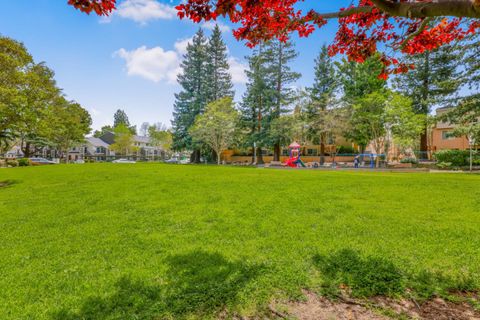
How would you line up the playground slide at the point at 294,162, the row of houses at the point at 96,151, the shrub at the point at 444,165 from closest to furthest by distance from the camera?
the shrub at the point at 444,165 < the playground slide at the point at 294,162 < the row of houses at the point at 96,151

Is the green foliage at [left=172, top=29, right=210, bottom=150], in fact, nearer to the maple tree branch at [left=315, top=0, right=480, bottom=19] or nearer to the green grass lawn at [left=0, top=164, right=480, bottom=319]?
the green grass lawn at [left=0, top=164, right=480, bottom=319]

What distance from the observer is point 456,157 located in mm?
19453

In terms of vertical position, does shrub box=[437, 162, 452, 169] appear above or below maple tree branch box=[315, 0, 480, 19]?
below

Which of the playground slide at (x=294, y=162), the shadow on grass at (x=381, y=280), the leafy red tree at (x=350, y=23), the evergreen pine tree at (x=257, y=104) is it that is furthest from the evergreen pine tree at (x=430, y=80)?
the shadow on grass at (x=381, y=280)

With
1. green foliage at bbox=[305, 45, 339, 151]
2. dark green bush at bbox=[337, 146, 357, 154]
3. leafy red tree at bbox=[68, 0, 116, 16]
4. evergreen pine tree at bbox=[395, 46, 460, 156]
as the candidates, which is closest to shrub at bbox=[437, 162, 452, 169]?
evergreen pine tree at bbox=[395, 46, 460, 156]

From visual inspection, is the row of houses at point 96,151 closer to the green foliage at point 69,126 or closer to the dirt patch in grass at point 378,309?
the green foliage at point 69,126

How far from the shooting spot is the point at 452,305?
2508 mm

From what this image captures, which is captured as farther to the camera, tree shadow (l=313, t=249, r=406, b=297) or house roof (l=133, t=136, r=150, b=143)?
house roof (l=133, t=136, r=150, b=143)

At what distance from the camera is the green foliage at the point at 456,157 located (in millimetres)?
19033

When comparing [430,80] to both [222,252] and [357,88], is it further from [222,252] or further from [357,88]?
[222,252]

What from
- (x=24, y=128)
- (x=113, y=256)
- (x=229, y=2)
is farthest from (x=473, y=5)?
(x=24, y=128)

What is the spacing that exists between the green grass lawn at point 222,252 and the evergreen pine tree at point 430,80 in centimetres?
1720

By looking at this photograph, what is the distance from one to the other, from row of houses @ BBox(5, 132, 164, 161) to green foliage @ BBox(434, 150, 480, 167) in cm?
5381

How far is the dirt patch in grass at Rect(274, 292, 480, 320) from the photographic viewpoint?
2324 mm
